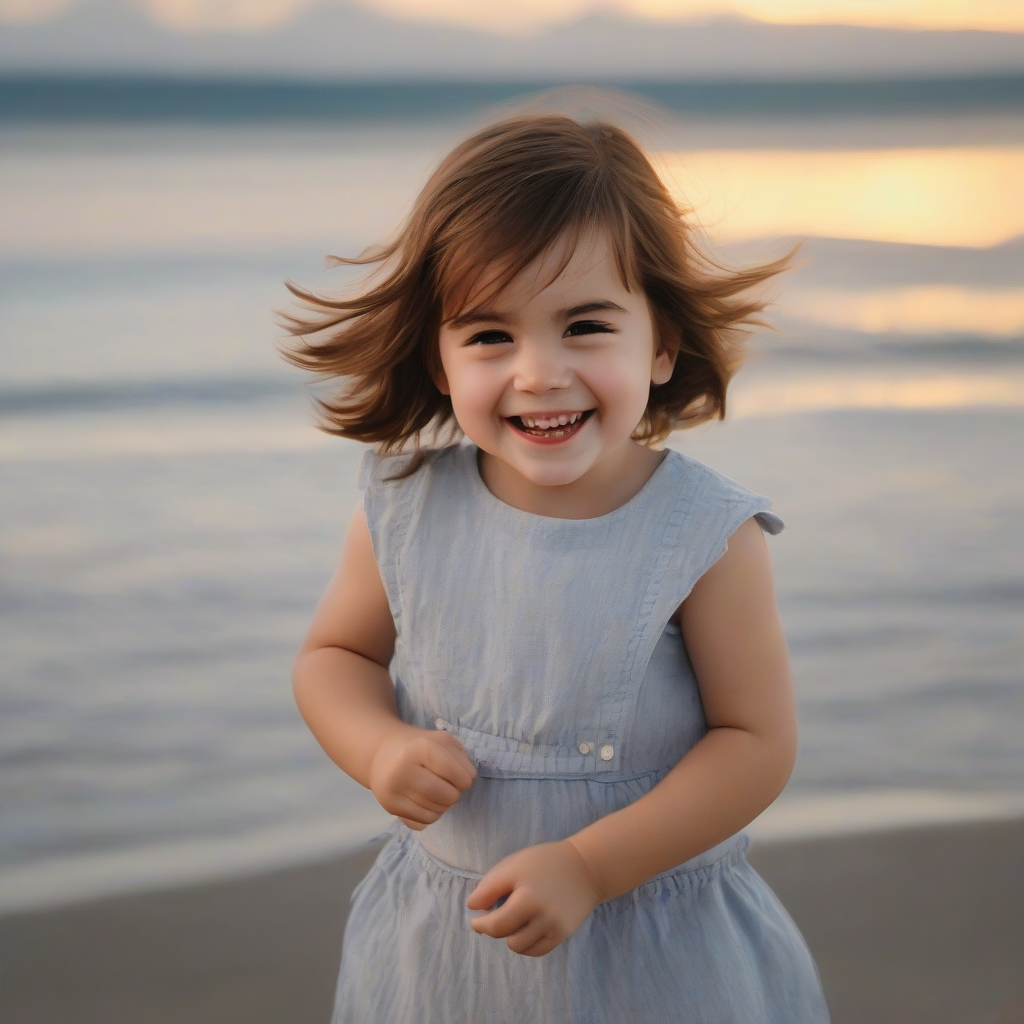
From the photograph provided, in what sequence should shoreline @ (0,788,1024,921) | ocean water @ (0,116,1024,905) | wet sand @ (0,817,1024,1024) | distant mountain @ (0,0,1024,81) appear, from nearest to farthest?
wet sand @ (0,817,1024,1024) → shoreline @ (0,788,1024,921) → ocean water @ (0,116,1024,905) → distant mountain @ (0,0,1024,81)

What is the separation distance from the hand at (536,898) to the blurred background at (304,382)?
57cm

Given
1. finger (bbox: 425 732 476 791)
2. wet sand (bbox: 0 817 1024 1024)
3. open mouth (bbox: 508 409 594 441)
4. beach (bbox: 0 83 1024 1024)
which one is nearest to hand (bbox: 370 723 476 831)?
finger (bbox: 425 732 476 791)

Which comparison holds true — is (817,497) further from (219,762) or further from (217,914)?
(217,914)

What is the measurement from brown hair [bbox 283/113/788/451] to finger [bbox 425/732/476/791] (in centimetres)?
27

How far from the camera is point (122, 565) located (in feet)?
7.12

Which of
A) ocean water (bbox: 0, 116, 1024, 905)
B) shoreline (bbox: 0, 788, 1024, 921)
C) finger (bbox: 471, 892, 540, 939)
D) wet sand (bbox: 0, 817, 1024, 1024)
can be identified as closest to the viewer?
finger (bbox: 471, 892, 540, 939)

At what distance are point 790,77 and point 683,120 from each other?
1.22ft

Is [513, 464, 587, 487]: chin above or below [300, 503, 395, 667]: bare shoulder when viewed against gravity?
above

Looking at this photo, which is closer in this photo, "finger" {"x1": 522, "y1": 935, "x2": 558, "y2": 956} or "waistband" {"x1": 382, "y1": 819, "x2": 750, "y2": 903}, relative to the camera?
"finger" {"x1": 522, "y1": 935, "x2": 558, "y2": 956}

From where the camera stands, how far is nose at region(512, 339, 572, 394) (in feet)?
2.56

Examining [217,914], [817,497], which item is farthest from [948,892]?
[817,497]

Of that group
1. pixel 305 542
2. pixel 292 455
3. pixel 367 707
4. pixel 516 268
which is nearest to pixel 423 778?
pixel 367 707

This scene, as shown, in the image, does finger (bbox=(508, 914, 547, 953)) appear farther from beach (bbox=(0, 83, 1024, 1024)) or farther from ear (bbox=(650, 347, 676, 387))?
beach (bbox=(0, 83, 1024, 1024))

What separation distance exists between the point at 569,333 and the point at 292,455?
185 centimetres
